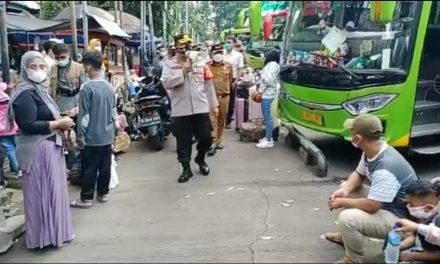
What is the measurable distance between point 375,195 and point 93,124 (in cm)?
247

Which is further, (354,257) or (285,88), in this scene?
(285,88)

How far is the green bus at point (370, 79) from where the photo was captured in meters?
4.59

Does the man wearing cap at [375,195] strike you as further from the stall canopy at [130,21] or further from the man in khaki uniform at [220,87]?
the man in khaki uniform at [220,87]

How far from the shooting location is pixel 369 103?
16.8ft

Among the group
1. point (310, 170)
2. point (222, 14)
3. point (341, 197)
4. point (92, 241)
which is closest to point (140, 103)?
point (310, 170)

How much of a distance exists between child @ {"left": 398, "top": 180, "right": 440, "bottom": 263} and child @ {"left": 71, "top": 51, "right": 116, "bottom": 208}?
2.61m

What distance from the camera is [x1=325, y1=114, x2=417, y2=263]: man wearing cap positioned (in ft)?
10.2

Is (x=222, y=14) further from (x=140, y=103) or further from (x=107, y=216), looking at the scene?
(x=140, y=103)

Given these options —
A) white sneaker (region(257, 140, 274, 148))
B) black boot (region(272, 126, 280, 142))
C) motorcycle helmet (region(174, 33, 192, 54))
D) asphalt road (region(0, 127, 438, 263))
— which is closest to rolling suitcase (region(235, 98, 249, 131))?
black boot (region(272, 126, 280, 142))

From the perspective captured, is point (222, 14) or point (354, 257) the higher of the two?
point (222, 14)

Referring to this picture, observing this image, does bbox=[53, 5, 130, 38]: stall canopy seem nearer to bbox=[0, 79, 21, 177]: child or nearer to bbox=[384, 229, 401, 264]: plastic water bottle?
bbox=[0, 79, 21, 177]: child

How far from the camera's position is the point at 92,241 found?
390 centimetres

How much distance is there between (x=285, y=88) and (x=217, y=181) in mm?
1793

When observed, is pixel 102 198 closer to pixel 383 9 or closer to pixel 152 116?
pixel 152 116
